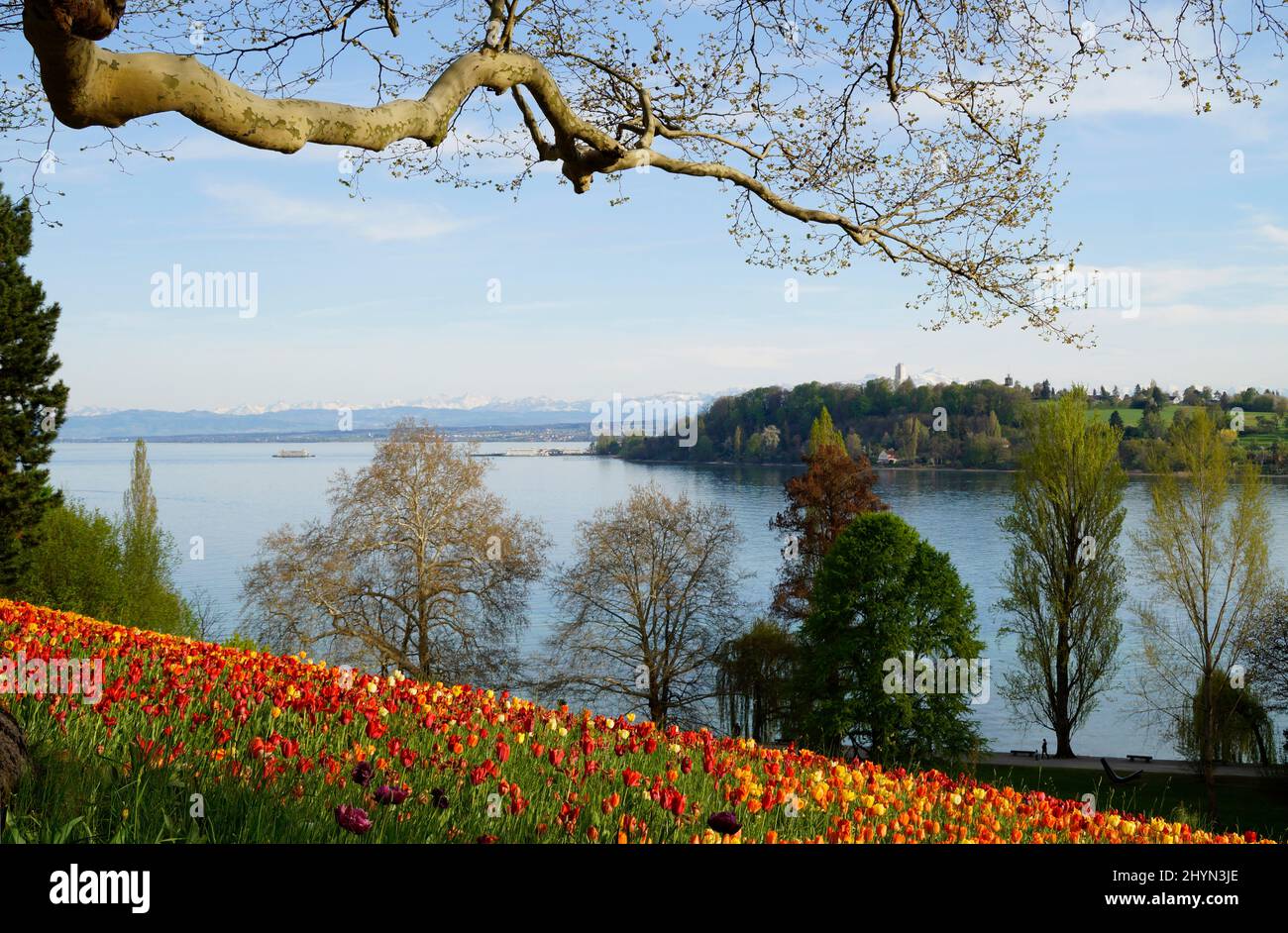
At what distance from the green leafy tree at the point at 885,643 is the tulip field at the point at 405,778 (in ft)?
64.5

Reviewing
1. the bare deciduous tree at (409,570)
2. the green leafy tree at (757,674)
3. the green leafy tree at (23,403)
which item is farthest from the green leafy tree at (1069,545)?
the green leafy tree at (23,403)

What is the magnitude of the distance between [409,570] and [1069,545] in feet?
74.2

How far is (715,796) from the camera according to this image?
17.5 feet

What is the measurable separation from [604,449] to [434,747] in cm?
13813

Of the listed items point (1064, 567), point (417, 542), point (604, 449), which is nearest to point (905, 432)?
point (1064, 567)

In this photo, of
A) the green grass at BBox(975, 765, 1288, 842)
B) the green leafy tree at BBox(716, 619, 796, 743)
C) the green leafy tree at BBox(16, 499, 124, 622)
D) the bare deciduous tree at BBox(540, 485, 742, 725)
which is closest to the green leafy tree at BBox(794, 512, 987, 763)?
the green grass at BBox(975, 765, 1288, 842)

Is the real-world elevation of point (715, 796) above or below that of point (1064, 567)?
above

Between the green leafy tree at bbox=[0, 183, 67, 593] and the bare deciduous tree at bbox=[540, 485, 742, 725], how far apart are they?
55.0ft

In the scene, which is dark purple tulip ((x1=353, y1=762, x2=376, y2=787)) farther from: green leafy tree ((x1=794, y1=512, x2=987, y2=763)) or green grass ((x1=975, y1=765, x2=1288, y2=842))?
green grass ((x1=975, y1=765, x2=1288, y2=842))
